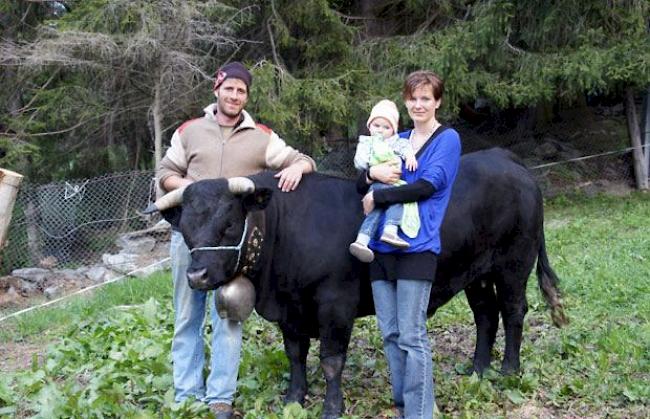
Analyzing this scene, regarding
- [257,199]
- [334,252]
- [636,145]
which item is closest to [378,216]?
[334,252]

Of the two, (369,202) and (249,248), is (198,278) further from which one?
(369,202)

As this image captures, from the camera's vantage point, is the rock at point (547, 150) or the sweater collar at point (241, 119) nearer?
the sweater collar at point (241, 119)

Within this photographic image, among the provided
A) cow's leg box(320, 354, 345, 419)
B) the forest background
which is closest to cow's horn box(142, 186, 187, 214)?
cow's leg box(320, 354, 345, 419)

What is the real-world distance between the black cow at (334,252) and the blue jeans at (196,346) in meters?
0.31

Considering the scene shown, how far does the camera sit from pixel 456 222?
5230 mm

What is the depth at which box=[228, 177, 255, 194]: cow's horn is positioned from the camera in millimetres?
4406

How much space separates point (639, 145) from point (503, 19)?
4.35 metres

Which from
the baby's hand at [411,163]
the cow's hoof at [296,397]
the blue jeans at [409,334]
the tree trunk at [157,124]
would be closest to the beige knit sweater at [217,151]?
→ the baby's hand at [411,163]

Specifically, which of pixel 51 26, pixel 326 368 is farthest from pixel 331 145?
pixel 326 368

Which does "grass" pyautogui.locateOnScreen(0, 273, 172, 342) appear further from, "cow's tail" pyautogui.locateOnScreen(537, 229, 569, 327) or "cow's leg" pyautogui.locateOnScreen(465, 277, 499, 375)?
"cow's tail" pyautogui.locateOnScreen(537, 229, 569, 327)

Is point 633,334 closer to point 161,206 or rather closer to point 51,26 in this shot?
point 161,206

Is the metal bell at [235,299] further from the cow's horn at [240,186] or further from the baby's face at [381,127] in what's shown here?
the baby's face at [381,127]

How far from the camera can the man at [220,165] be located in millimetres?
4777

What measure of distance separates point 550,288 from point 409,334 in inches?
86.1
